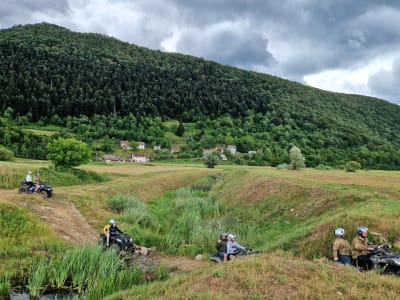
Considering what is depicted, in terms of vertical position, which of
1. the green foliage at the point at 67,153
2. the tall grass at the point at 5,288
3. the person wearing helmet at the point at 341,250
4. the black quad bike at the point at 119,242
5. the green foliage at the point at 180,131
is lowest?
the tall grass at the point at 5,288

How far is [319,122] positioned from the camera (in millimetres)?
140625

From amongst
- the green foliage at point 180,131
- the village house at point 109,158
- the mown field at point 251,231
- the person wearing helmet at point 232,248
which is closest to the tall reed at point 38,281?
the mown field at point 251,231

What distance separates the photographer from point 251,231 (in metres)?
22.8

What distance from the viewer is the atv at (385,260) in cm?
1227

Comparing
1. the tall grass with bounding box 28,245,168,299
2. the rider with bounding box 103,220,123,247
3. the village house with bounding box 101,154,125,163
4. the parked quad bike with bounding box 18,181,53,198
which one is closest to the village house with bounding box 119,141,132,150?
the village house with bounding box 101,154,125,163

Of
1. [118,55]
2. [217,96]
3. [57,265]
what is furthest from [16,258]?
[118,55]

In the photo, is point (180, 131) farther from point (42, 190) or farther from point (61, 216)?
point (61, 216)

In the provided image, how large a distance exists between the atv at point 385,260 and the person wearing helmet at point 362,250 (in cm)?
31

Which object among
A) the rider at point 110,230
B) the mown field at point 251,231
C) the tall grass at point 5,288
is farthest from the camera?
the rider at point 110,230

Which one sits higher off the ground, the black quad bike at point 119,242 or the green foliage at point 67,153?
the green foliage at point 67,153

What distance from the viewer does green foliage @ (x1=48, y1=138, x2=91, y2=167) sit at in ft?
137

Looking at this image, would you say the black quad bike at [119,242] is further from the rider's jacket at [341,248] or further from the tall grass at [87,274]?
the rider's jacket at [341,248]

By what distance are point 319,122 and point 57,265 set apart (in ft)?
452

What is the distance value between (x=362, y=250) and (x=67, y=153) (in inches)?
1403
